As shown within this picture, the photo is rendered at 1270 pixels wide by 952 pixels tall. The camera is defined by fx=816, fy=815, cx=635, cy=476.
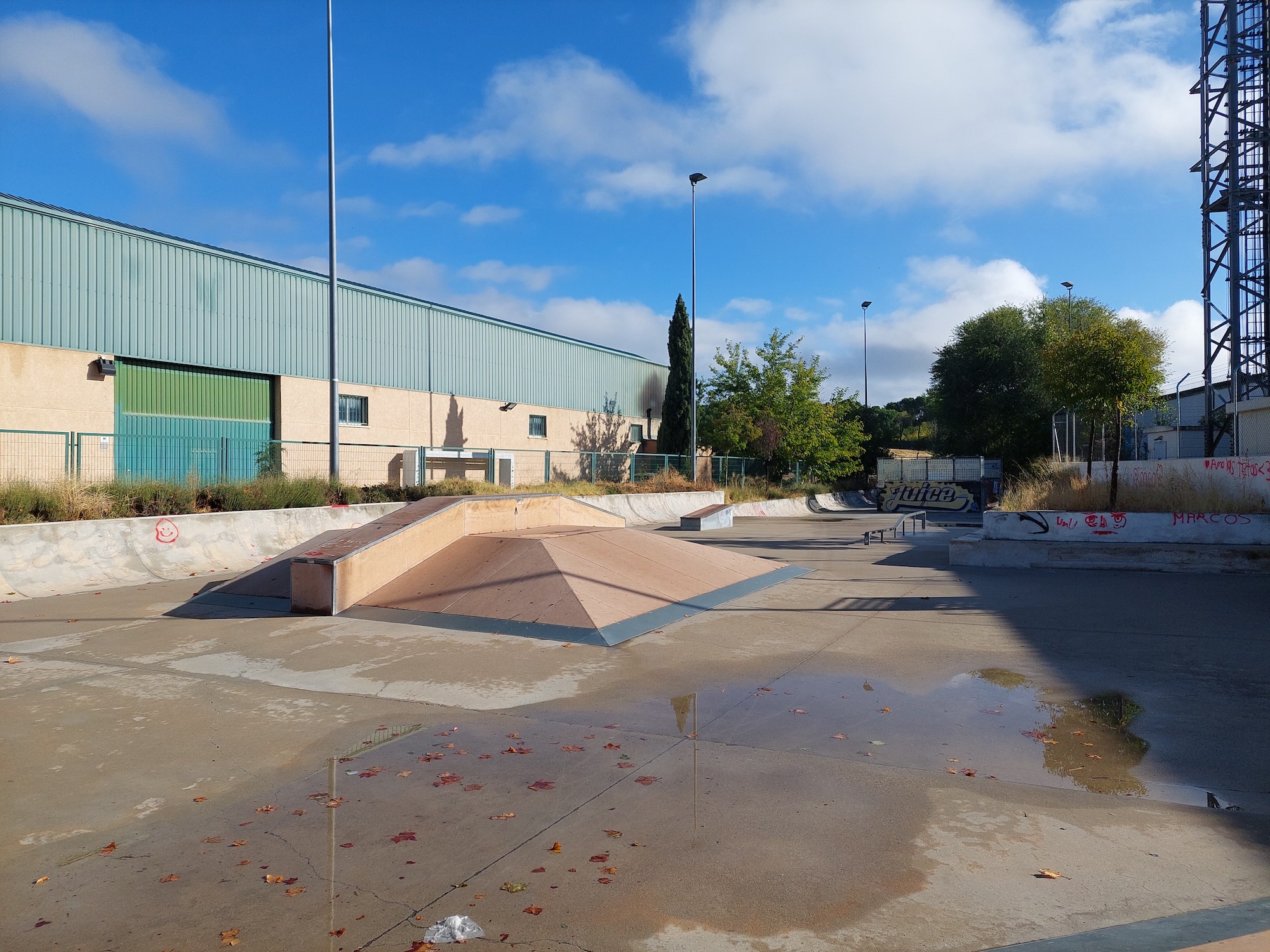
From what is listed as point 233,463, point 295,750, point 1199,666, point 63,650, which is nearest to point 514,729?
point 295,750

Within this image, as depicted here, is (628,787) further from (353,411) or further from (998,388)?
(998,388)

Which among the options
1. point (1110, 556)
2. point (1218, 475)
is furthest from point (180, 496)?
point (1218, 475)

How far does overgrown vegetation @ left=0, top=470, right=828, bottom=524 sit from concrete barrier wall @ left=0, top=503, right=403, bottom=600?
1.56ft

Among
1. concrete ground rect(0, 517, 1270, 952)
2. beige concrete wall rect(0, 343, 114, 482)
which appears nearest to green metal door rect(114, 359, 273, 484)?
beige concrete wall rect(0, 343, 114, 482)

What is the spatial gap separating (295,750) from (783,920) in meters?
3.35

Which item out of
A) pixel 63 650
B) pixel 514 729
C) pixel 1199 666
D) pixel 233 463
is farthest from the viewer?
pixel 233 463

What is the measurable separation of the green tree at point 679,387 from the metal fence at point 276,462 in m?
3.12

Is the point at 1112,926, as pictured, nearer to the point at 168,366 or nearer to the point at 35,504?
the point at 35,504

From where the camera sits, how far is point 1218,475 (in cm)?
1488

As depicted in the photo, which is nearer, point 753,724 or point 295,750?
point 295,750

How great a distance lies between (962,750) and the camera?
5.10m

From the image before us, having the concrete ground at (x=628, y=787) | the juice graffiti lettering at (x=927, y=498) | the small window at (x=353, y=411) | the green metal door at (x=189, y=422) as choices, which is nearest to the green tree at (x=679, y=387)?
the juice graffiti lettering at (x=927, y=498)

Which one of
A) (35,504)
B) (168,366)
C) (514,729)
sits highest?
(168,366)

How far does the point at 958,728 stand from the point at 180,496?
1368 centimetres
